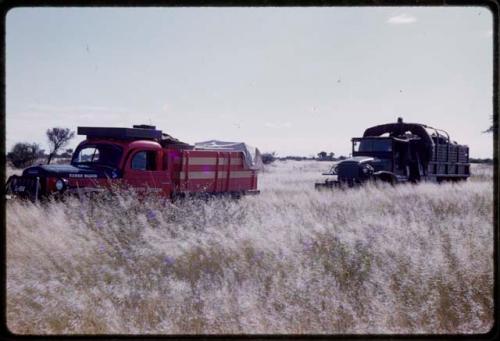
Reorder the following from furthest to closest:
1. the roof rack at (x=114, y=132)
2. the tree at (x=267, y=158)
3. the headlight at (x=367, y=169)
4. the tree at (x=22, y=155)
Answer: the tree at (x=267, y=158)
the tree at (x=22, y=155)
the headlight at (x=367, y=169)
the roof rack at (x=114, y=132)

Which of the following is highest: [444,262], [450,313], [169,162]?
[169,162]

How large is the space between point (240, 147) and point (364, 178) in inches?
168

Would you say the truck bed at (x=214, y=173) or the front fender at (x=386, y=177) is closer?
the truck bed at (x=214, y=173)

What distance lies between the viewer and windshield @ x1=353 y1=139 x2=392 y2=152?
14859 millimetres

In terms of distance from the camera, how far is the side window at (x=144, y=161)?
905cm

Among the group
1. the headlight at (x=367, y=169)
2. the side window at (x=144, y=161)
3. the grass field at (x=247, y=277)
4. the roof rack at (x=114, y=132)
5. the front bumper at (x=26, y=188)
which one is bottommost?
the grass field at (x=247, y=277)

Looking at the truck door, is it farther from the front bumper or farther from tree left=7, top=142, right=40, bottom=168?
tree left=7, top=142, right=40, bottom=168

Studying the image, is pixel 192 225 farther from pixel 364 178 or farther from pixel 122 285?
pixel 364 178

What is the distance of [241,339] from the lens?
312cm

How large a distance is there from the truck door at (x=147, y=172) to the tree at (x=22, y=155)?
19.1 m

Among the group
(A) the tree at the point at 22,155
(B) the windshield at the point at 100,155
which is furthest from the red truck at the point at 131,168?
(A) the tree at the point at 22,155

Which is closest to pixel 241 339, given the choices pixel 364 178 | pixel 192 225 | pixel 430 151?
pixel 192 225

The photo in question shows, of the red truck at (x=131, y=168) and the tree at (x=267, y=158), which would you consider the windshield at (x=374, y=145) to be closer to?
the red truck at (x=131, y=168)

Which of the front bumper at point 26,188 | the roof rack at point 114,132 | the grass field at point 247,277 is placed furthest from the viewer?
the roof rack at point 114,132
